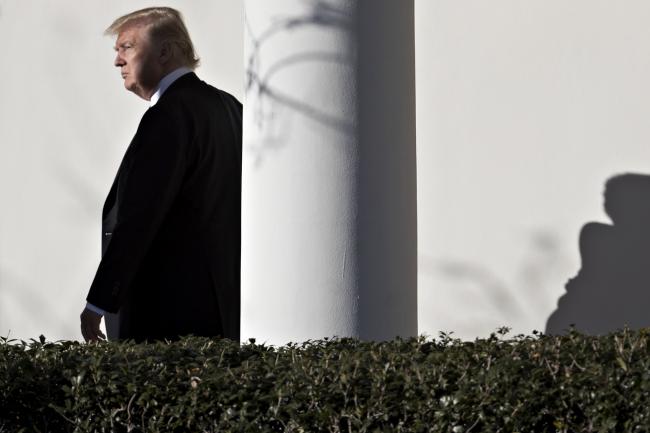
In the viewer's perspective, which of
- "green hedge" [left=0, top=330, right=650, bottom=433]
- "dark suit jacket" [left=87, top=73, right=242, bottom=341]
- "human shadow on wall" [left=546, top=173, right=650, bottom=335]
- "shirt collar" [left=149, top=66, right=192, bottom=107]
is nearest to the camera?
"green hedge" [left=0, top=330, right=650, bottom=433]

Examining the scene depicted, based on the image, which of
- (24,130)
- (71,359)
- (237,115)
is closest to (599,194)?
(237,115)

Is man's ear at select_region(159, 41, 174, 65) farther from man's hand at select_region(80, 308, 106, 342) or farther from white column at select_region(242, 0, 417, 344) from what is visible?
man's hand at select_region(80, 308, 106, 342)

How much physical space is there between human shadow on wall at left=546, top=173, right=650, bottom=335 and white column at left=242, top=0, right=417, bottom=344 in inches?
64.7

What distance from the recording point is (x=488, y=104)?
21.0ft

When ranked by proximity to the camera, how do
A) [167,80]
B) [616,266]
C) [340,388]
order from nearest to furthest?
1. [340,388]
2. [167,80]
3. [616,266]

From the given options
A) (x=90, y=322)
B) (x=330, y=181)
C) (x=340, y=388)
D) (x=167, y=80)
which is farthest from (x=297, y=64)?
(x=340, y=388)

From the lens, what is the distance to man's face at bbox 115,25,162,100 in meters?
5.53

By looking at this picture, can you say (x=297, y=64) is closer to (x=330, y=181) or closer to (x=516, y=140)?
(x=330, y=181)

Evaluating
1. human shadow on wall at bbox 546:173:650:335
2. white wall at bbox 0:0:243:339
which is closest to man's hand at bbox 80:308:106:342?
human shadow on wall at bbox 546:173:650:335

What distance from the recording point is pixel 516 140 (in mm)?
6320

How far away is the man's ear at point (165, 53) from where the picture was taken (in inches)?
218

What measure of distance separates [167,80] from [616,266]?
7.08 ft

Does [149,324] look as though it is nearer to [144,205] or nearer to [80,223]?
[144,205]

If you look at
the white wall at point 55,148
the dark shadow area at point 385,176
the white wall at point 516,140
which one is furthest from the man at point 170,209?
the white wall at point 55,148
